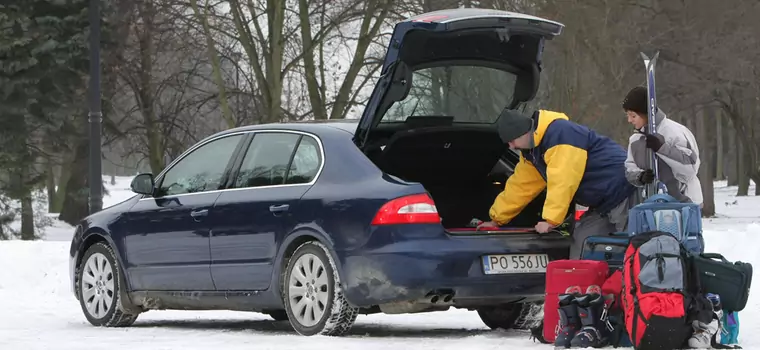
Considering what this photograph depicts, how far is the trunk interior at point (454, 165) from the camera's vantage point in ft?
31.3

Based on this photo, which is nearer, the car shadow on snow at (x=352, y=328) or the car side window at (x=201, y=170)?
the car shadow on snow at (x=352, y=328)

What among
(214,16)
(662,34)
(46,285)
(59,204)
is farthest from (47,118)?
(59,204)

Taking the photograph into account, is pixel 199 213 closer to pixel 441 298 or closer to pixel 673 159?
pixel 441 298

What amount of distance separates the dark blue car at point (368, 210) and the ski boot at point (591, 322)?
0.91 m

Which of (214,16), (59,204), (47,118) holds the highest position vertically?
(214,16)

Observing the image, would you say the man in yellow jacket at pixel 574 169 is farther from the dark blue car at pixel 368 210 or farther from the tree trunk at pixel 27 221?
the tree trunk at pixel 27 221

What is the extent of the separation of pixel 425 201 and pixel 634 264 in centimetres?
154

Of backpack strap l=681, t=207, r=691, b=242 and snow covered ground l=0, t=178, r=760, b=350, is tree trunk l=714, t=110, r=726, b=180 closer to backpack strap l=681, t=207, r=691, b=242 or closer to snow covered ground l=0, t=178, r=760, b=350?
snow covered ground l=0, t=178, r=760, b=350

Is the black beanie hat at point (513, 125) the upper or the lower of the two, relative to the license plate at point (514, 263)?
upper

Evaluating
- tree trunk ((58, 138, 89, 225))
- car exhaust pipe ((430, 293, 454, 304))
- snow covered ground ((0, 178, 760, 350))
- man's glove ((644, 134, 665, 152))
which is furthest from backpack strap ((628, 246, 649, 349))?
tree trunk ((58, 138, 89, 225))

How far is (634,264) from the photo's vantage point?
7652 mm

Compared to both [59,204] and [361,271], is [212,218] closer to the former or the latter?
[361,271]

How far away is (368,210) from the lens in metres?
8.72

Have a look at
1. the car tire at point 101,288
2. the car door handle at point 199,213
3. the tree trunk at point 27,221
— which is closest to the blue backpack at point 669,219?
the car door handle at point 199,213
